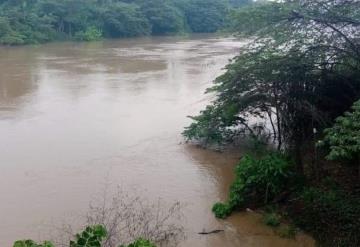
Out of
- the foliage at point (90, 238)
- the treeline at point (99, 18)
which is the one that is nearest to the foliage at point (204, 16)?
the treeline at point (99, 18)

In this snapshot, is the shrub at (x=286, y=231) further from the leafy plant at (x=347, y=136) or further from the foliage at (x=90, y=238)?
the foliage at (x=90, y=238)

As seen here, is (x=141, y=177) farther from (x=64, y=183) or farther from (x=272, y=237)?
(x=272, y=237)

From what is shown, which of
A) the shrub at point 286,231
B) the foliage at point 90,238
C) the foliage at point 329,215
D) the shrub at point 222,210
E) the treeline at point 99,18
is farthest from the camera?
the treeline at point 99,18

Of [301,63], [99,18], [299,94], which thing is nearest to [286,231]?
[299,94]

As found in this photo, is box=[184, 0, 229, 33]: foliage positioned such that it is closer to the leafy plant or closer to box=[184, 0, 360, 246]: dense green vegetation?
box=[184, 0, 360, 246]: dense green vegetation

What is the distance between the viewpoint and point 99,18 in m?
40.7

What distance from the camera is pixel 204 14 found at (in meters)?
48.7

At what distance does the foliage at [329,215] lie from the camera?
621 centimetres

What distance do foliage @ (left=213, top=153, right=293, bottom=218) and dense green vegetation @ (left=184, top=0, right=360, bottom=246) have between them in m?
0.02

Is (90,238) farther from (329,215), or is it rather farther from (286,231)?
(329,215)

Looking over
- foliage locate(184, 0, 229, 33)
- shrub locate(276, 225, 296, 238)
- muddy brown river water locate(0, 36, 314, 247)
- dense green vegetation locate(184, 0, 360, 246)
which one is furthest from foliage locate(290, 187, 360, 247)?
foliage locate(184, 0, 229, 33)

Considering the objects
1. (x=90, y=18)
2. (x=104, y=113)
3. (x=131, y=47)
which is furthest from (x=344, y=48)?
(x=90, y=18)

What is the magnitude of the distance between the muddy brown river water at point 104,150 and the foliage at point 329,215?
0.24 metres

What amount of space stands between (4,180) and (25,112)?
5450 mm
